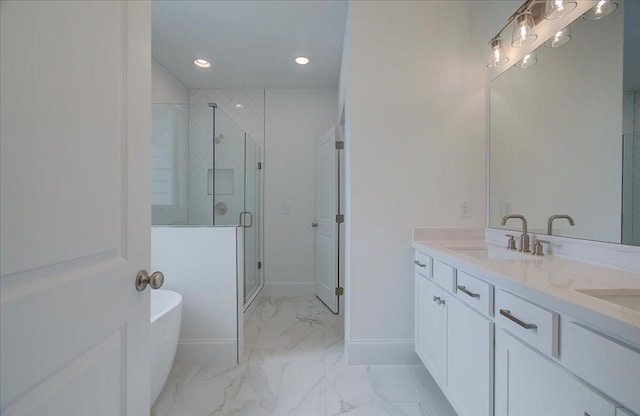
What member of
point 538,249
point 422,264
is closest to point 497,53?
point 538,249

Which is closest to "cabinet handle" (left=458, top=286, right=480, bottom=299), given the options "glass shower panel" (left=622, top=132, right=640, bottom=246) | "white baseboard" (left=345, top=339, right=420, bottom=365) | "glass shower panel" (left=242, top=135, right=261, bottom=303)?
"glass shower panel" (left=622, top=132, right=640, bottom=246)

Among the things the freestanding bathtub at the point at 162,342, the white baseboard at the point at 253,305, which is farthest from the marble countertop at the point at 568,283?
the white baseboard at the point at 253,305

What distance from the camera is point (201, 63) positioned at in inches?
117

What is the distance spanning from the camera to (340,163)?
119 inches

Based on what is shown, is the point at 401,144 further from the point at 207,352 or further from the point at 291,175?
the point at 207,352

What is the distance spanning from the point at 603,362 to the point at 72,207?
4.00ft

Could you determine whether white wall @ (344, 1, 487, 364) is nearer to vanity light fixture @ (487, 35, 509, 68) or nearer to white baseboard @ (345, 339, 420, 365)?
white baseboard @ (345, 339, 420, 365)

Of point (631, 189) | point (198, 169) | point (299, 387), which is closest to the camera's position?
point (631, 189)

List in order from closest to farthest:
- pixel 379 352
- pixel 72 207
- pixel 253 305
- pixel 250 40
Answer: pixel 72 207, pixel 379 352, pixel 250 40, pixel 253 305

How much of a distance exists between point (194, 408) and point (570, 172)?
2.26m

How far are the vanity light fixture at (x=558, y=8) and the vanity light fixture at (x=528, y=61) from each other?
0.61 ft

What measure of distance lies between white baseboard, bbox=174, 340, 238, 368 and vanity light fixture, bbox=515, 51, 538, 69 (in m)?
2.51

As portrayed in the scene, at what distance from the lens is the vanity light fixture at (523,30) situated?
156 centimetres

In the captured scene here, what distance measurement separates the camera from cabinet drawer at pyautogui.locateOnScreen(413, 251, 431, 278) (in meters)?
1.73
